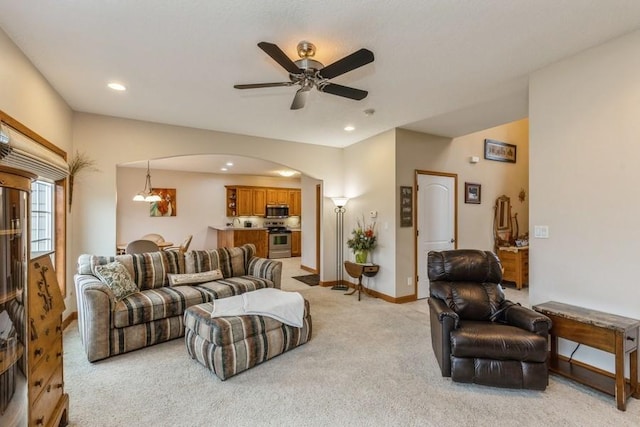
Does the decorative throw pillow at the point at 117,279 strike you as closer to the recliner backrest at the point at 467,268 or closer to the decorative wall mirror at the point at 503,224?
the recliner backrest at the point at 467,268

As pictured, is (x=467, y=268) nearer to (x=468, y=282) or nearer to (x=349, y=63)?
(x=468, y=282)

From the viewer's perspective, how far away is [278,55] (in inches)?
82.4

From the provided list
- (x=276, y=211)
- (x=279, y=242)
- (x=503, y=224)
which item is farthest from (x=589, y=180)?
(x=276, y=211)

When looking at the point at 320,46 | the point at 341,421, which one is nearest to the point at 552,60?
the point at 320,46

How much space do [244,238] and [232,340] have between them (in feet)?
21.3

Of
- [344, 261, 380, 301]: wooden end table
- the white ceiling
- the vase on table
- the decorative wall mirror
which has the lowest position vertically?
[344, 261, 380, 301]: wooden end table

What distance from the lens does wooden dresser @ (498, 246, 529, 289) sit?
18.5 ft

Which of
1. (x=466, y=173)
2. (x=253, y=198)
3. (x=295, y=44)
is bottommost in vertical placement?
(x=253, y=198)

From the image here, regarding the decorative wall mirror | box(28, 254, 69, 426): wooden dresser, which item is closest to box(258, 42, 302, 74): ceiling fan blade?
box(28, 254, 69, 426): wooden dresser

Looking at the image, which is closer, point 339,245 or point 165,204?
point 339,245

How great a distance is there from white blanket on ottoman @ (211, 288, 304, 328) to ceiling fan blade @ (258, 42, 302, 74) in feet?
6.88

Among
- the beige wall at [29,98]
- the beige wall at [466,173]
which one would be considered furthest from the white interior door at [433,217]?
the beige wall at [29,98]

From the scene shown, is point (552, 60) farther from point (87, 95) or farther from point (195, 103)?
point (87, 95)

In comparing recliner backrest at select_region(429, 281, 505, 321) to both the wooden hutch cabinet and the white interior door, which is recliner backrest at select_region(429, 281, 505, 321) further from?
the wooden hutch cabinet
